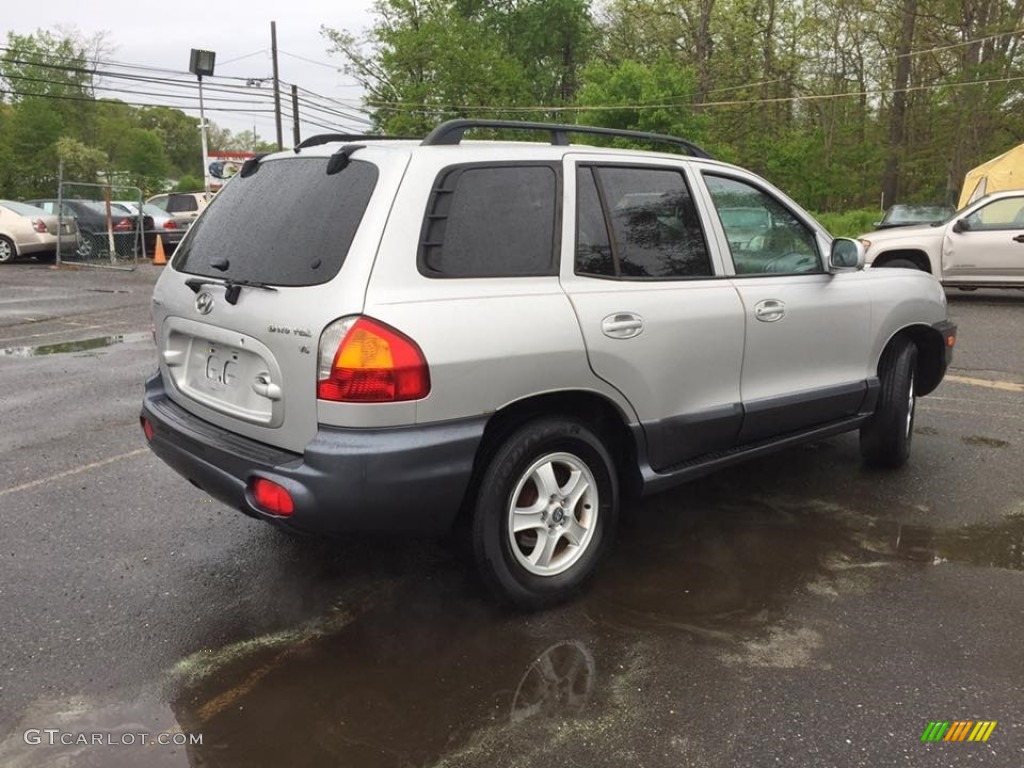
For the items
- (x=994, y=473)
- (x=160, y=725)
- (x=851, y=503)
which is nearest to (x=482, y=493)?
(x=160, y=725)

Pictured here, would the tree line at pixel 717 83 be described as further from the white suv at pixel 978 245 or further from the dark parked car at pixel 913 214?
the white suv at pixel 978 245

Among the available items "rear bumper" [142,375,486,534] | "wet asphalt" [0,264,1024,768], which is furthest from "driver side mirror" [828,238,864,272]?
"rear bumper" [142,375,486,534]

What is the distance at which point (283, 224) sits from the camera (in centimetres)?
307

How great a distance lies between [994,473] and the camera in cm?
478

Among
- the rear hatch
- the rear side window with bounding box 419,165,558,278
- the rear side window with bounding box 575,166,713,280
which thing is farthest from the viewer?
the rear side window with bounding box 575,166,713,280

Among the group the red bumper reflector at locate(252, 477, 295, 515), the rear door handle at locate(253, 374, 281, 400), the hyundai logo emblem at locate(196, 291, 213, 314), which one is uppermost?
the hyundai logo emblem at locate(196, 291, 213, 314)

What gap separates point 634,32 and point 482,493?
46010mm

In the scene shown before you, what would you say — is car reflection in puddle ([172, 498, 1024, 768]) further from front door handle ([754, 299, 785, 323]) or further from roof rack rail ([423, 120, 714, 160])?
roof rack rail ([423, 120, 714, 160])

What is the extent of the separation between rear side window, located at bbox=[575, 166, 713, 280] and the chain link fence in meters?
15.7

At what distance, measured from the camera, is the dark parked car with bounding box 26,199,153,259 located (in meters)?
18.3

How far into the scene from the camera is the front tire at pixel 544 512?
296 cm

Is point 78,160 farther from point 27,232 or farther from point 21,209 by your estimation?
point 27,232

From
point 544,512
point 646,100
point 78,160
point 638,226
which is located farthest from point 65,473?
point 78,160

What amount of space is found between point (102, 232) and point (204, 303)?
698 inches
